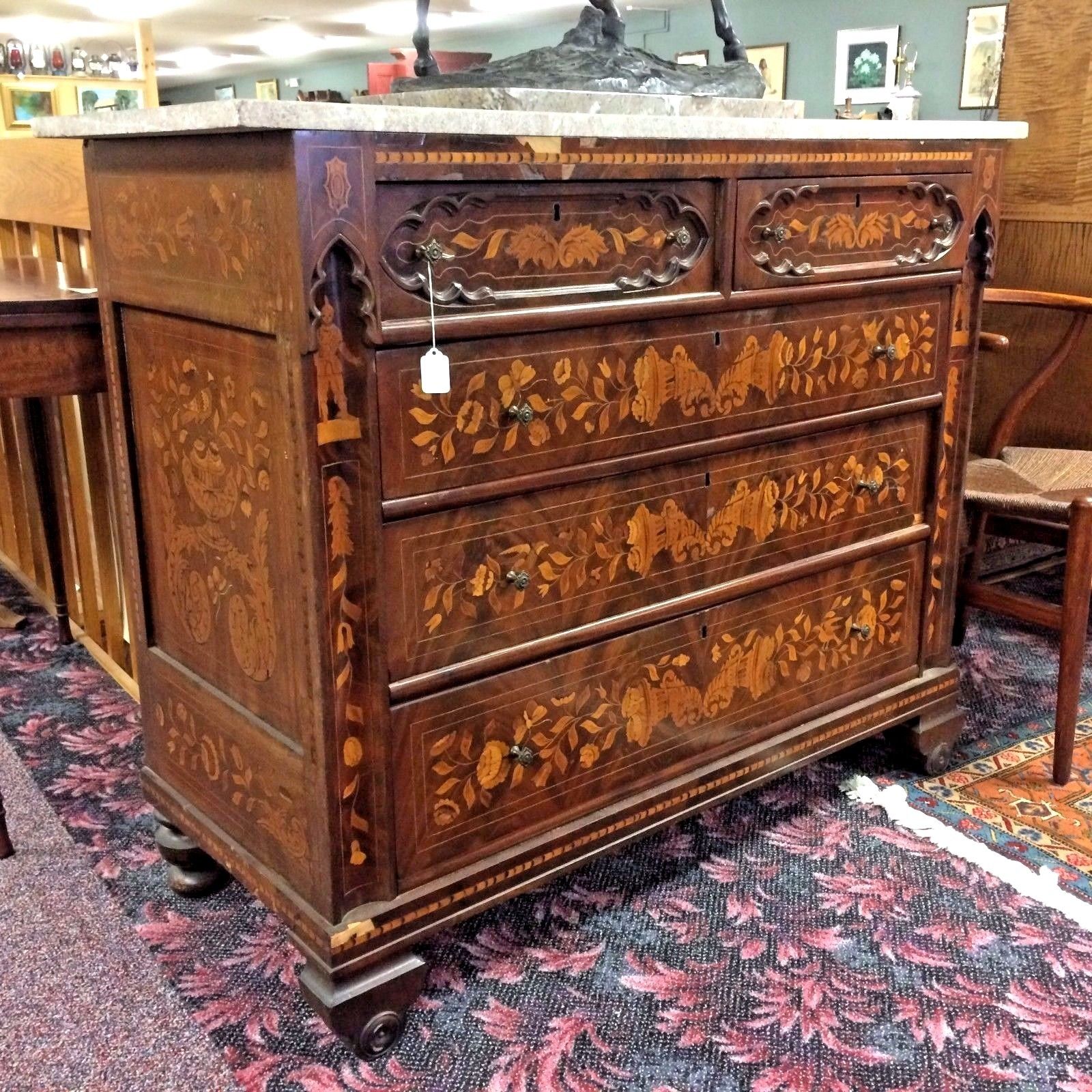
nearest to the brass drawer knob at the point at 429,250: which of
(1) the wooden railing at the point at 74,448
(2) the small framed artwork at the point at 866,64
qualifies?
(1) the wooden railing at the point at 74,448

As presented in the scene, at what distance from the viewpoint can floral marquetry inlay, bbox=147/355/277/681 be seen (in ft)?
4.45

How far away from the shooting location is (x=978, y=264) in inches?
76.2

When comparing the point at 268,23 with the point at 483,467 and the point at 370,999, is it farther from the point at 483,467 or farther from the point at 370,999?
the point at 370,999

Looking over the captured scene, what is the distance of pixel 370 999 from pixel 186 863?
18.9 inches

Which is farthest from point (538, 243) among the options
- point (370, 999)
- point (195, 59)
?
point (195, 59)

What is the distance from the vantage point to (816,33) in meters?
9.27

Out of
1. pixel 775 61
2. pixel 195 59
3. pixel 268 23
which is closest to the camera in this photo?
A: pixel 775 61

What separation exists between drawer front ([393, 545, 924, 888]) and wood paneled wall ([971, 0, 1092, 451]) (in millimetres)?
1078

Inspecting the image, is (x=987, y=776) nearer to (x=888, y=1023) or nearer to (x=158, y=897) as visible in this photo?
(x=888, y=1023)

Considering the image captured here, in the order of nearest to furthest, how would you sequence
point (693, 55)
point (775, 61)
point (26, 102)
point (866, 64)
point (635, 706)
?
point (635, 706), point (26, 102), point (866, 64), point (775, 61), point (693, 55)

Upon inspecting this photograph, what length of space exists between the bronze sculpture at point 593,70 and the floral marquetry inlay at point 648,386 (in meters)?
0.37

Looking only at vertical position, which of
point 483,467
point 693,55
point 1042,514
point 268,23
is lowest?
point 1042,514

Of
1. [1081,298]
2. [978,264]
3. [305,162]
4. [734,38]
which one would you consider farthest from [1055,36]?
[305,162]

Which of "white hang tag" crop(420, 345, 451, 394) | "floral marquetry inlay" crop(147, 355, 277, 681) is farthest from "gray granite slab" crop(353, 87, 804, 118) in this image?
"floral marquetry inlay" crop(147, 355, 277, 681)
